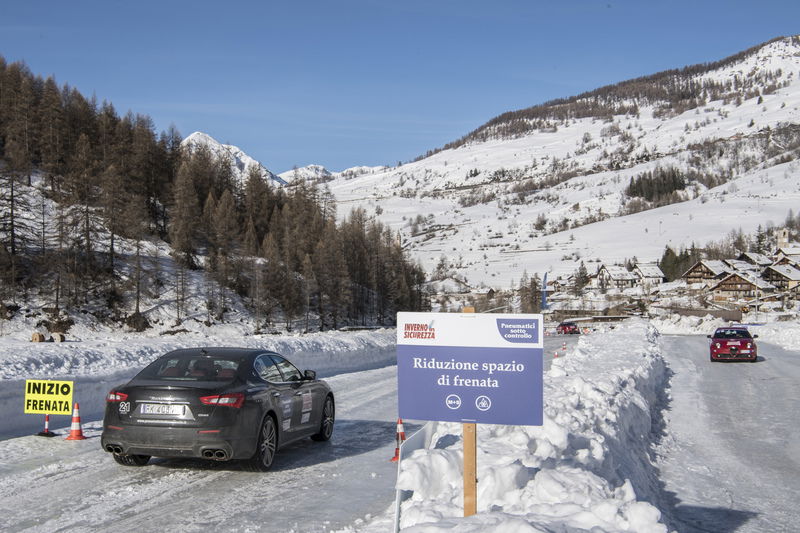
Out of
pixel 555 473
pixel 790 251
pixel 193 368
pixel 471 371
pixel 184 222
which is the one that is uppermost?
pixel 790 251

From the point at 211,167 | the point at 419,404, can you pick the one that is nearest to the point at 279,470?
the point at 419,404

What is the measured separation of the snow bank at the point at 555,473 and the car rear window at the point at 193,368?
9.23 feet

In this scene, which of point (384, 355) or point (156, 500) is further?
point (384, 355)

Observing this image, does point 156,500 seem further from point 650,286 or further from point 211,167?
point 650,286

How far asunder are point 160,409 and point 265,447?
56.1 inches

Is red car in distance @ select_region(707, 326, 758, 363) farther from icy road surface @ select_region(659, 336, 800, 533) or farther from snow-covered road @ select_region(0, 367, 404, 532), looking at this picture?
snow-covered road @ select_region(0, 367, 404, 532)

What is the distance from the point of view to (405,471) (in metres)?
6.42

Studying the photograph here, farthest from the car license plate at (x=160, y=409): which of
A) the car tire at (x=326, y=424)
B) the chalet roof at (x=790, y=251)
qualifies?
the chalet roof at (x=790, y=251)

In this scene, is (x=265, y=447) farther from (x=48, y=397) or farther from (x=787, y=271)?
(x=787, y=271)

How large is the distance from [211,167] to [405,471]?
340ft

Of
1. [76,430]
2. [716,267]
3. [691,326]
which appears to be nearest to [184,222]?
[691,326]

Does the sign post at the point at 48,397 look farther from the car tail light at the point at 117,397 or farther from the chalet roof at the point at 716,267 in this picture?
the chalet roof at the point at 716,267

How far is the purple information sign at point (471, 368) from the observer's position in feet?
19.0

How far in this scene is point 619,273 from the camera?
505 feet
